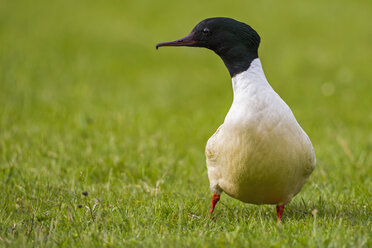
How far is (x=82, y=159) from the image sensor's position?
5.59m

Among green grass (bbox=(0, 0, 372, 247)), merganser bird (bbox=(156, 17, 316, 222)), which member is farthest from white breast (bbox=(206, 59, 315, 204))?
green grass (bbox=(0, 0, 372, 247))

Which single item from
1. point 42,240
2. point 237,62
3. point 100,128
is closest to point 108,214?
point 42,240

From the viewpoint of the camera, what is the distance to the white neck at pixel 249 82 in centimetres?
352

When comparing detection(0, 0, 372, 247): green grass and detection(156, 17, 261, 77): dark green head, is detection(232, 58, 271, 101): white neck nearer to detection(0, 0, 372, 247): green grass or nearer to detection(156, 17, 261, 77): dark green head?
detection(156, 17, 261, 77): dark green head

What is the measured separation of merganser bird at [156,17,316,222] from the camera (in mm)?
3375

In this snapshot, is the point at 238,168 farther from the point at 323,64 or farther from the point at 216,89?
the point at 323,64

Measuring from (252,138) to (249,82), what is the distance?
0.42m

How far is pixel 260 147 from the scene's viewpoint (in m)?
3.37

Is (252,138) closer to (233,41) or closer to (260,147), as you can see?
(260,147)

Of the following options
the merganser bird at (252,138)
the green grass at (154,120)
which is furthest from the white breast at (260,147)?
the green grass at (154,120)

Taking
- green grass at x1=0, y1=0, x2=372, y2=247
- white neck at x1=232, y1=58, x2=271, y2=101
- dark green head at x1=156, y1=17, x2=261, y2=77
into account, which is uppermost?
dark green head at x1=156, y1=17, x2=261, y2=77

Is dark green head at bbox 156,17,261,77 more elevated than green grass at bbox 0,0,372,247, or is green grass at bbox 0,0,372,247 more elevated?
dark green head at bbox 156,17,261,77

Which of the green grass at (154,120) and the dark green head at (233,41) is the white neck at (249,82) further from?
the green grass at (154,120)

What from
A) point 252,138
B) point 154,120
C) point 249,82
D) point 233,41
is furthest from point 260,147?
point 154,120
